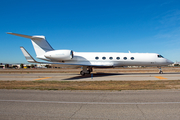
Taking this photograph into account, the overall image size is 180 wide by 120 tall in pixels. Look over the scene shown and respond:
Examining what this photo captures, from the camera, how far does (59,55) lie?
2112cm

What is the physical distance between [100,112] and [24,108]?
2.90m

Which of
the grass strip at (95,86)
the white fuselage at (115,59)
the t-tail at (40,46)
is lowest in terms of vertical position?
the grass strip at (95,86)

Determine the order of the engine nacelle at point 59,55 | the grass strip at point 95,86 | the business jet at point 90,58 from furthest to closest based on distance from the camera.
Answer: the business jet at point 90,58 < the engine nacelle at point 59,55 < the grass strip at point 95,86

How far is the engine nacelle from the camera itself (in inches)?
822

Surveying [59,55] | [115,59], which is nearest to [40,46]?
[59,55]

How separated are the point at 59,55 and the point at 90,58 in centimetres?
488

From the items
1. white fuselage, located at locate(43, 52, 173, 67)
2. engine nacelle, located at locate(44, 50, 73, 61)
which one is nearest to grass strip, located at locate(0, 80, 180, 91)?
engine nacelle, located at locate(44, 50, 73, 61)

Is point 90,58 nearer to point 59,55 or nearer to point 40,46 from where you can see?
point 59,55

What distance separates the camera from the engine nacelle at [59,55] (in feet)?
68.5

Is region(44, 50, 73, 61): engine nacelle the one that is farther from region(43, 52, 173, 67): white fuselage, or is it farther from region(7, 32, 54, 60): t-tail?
region(7, 32, 54, 60): t-tail

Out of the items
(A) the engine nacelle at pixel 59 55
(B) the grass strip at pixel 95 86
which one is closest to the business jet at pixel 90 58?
(A) the engine nacelle at pixel 59 55

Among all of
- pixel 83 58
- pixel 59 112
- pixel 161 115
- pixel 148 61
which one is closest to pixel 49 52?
Result: pixel 83 58

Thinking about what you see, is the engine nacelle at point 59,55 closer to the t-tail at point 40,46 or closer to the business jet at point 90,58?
the business jet at point 90,58

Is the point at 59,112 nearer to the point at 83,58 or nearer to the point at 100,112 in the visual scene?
the point at 100,112
